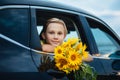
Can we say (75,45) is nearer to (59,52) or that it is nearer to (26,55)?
(59,52)

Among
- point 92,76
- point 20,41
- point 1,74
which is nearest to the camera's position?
point 1,74

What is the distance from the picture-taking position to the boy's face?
551 cm

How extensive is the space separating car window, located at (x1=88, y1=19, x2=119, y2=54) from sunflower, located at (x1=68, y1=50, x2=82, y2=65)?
3.75 feet

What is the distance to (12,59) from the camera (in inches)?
189

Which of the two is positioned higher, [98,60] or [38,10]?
[38,10]

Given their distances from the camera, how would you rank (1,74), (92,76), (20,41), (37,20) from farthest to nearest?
(37,20) → (92,76) → (20,41) → (1,74)

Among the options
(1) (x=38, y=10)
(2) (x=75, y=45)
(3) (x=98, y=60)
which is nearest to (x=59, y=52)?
(2) (x=75, y=45)

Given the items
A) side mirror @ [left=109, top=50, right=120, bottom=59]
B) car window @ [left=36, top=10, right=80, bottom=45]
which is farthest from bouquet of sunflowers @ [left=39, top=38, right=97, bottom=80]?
side mirror @ [left=109, top=50, right=120, bottom=59]

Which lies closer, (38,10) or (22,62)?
(22,62)

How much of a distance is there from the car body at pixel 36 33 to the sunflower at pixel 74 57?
0.27 meters

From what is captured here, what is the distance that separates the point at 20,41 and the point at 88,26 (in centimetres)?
135

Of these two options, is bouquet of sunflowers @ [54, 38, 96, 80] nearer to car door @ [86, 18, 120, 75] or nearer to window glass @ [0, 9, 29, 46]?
window glass @ [0, 9, 29, 46]

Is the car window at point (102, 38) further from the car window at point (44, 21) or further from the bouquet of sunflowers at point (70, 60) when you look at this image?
the bouquet of sunflowers at point (70, 60)

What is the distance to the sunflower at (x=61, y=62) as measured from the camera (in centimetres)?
505
